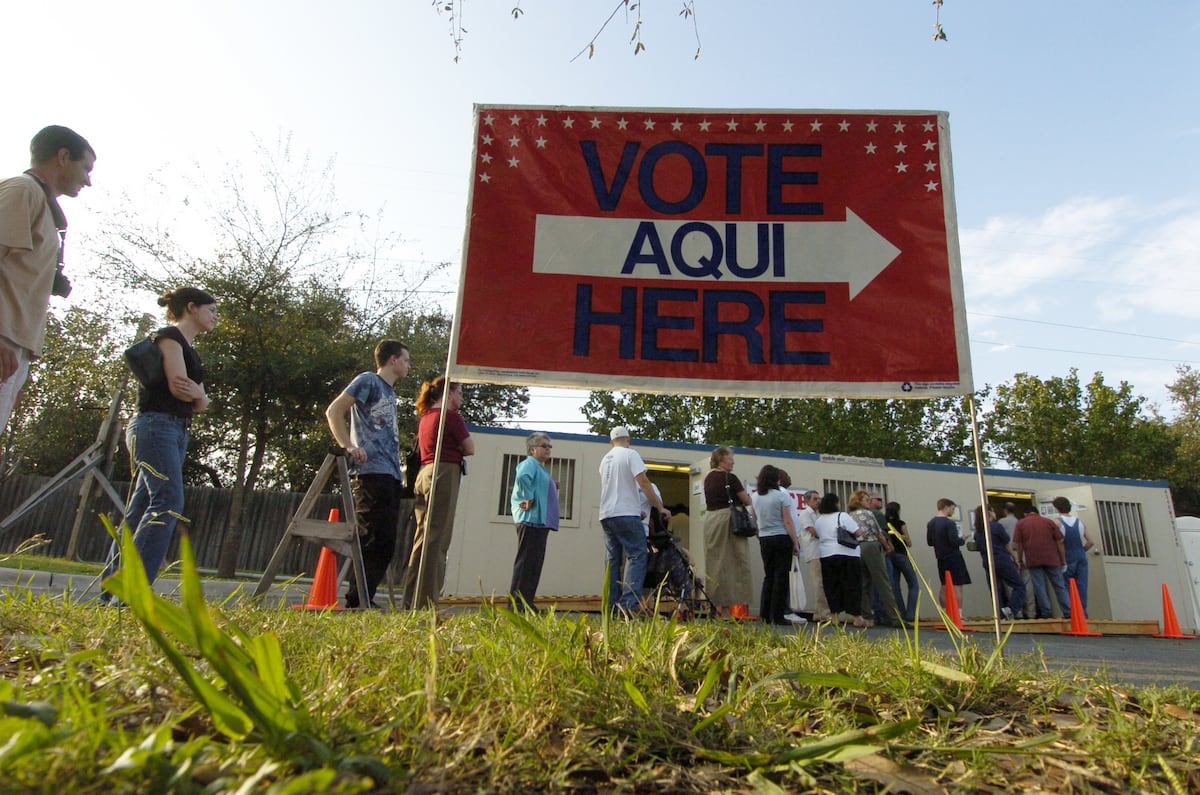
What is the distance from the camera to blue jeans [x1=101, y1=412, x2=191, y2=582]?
3.52 m

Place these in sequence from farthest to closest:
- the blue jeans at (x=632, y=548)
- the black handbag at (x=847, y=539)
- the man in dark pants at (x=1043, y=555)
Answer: the man in dark pants at (x=1043, y=555) → the black handbag at (x=847, y=539) → the blue jeans at (x=632, y=548)

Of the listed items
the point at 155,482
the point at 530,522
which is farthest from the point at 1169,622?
the point at 155,482

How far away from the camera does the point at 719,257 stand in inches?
155

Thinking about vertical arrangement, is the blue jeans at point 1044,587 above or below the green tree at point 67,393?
below

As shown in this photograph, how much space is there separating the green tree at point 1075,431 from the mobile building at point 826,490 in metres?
20.4

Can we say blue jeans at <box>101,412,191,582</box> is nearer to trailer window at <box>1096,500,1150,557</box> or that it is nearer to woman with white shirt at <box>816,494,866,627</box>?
woman with white shirt at <box>816,494,866,627</box>

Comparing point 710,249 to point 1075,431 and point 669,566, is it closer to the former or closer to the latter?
point 669,566

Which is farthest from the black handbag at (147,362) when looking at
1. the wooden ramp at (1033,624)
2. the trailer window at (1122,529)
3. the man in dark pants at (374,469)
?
the trailer window at (1122,529)

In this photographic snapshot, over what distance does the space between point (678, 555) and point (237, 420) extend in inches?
513

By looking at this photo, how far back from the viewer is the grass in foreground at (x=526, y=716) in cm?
108

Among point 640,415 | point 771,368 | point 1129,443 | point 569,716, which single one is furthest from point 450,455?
point 1129,443

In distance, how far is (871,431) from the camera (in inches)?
1160

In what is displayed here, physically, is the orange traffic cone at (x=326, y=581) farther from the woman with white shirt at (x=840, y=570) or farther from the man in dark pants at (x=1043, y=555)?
the man in dark pants at (x=1043, y=555)

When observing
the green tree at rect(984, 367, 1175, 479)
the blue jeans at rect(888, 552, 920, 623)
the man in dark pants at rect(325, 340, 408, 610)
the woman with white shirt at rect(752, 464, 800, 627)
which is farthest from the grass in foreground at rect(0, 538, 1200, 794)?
the green tree at rect(984, 367, 1175, 479)
